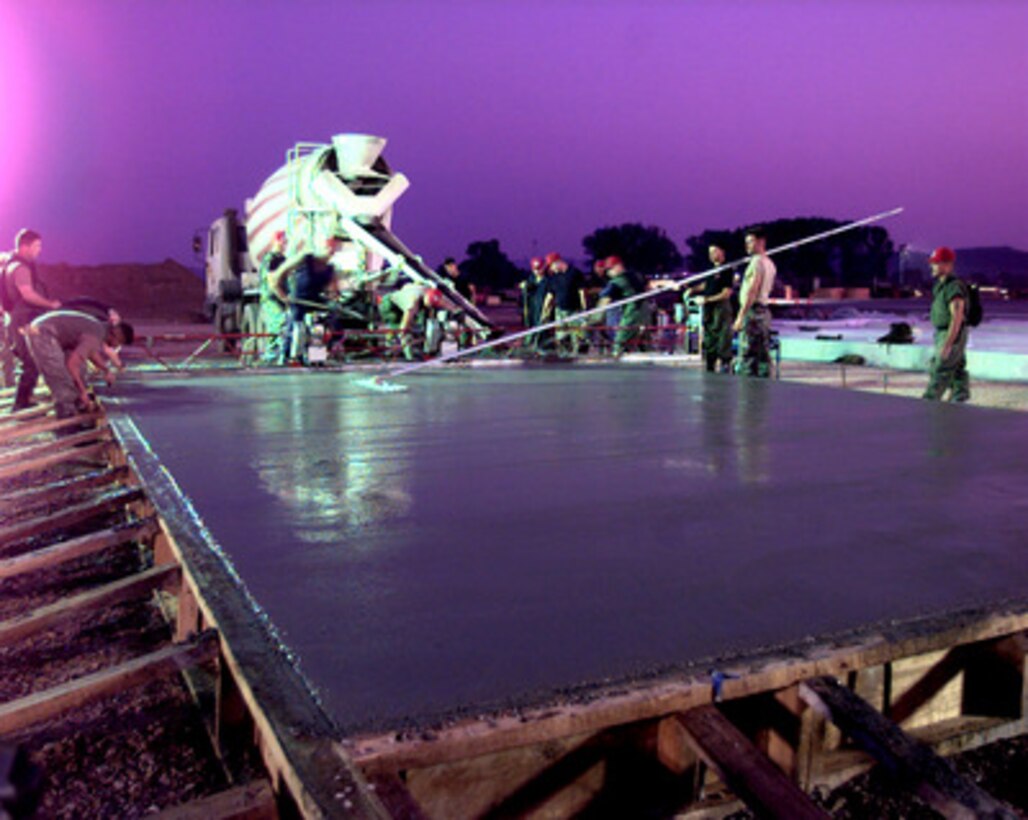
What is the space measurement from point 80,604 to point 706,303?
863 centimetres

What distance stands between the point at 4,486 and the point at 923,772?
21.8 feet

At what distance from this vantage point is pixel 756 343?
9664mm

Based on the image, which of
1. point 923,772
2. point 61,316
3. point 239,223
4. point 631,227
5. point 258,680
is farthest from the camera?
point 631,227

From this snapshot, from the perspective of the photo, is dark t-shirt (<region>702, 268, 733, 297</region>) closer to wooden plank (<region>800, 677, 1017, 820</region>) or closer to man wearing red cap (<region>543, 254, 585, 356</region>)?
man wearing red cap (<region>543, 254, 585, 356</region>)

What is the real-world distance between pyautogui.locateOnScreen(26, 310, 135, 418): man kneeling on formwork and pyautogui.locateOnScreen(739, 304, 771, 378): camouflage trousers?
6.43m

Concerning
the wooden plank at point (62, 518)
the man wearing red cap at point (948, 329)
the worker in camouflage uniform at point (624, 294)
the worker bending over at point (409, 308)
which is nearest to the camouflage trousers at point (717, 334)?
the worker in camouflage uniform at point (624, 294)

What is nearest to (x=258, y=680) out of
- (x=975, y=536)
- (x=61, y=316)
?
(x=975, y=536)

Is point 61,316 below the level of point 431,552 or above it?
above

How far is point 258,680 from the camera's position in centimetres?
220

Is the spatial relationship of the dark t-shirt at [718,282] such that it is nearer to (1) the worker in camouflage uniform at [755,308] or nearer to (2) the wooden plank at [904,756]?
(1) the worker in camouflage uniform at [755,308]

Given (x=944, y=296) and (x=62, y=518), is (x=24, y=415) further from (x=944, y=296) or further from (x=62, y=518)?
(x=944, y=296)

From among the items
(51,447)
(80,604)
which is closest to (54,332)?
(51,447)

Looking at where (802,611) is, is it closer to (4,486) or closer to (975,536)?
(975,536)

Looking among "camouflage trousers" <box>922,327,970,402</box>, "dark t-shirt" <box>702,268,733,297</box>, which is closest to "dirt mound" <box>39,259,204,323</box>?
"dark t-shirt" <box>702,268,733,297</box>
